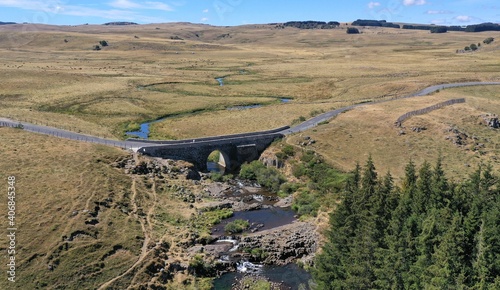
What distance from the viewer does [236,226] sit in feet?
174

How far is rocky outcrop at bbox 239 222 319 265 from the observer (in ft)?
154

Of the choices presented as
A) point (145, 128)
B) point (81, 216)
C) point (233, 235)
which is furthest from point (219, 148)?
point (81, 216)

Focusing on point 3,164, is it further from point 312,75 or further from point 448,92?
point 312,75

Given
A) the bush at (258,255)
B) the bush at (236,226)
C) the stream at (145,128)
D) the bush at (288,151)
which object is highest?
the stream at (145,128)

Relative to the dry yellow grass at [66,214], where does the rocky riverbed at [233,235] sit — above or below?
below

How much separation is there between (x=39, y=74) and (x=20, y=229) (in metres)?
119

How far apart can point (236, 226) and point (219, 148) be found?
2391 cm

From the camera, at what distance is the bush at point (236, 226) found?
52.5 m

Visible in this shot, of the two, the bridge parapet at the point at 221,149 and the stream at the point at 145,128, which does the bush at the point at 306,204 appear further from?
the stream at the point at 145,128

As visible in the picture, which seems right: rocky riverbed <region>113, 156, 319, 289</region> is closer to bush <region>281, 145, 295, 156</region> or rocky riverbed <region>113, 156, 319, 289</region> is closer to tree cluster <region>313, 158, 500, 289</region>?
bush <region>281, 145, 295, 156</region>

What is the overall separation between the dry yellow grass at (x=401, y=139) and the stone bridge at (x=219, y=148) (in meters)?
5.91

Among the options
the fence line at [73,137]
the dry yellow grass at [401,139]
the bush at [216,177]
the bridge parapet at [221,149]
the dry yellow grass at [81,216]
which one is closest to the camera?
the dry yellow grass at [81,216]

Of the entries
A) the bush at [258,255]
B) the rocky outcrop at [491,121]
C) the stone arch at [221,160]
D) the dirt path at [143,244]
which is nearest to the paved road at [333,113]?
the stone arch at [221,160]

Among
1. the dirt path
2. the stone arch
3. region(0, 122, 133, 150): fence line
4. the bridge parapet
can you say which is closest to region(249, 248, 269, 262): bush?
the dirt path
